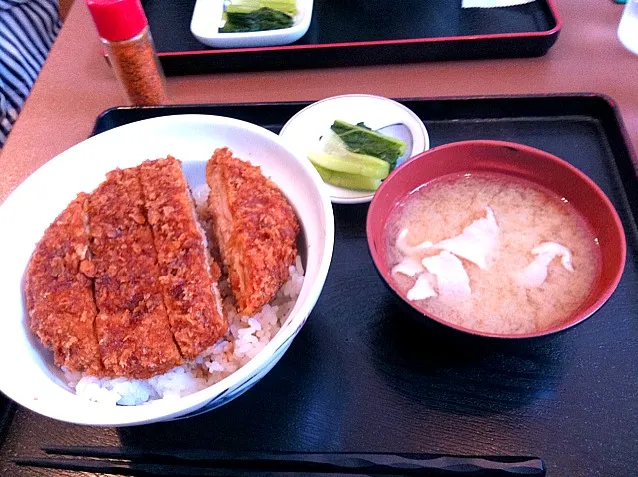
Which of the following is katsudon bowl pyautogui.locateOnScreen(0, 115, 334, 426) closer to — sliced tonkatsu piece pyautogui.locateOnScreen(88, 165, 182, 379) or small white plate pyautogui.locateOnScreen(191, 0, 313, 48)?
sliced tonkatsu piece pyautogui.locateOnScreen(88, 165, 182, 379)

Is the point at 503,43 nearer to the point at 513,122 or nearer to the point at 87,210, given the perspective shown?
the point at 513,122

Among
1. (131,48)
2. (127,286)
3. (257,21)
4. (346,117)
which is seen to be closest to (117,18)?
(131,48)

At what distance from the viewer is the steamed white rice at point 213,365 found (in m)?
1.10

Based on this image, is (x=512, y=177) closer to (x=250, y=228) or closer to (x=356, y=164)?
(x=356, y=164)

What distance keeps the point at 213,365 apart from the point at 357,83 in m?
1.26

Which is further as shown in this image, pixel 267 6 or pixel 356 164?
pixel 267 6

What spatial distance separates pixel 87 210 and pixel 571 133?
1435 mm

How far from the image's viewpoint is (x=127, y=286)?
117cm

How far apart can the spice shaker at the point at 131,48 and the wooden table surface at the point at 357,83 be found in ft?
0.61

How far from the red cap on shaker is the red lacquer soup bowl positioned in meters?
0.95

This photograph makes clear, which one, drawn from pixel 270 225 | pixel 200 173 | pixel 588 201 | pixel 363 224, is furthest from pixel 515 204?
pixel 200 173

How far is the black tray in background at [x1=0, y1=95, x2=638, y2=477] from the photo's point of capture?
3.63ft

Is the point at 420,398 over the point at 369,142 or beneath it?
beneath

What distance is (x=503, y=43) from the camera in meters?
1.96
